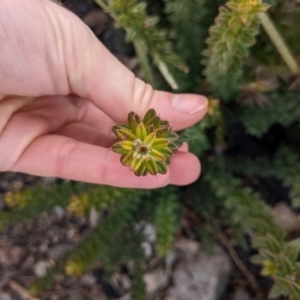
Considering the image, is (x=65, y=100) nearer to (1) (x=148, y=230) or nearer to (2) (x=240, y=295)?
(1) (x=148, y=230)

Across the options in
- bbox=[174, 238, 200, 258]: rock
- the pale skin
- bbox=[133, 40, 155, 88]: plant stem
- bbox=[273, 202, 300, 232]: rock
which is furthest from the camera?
bbox=[174, 238, 200, 258]: rock

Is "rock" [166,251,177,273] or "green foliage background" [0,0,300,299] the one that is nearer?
"green foliage background" [0,0,300,299]

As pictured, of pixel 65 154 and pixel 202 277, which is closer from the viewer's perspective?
pixel 65 154

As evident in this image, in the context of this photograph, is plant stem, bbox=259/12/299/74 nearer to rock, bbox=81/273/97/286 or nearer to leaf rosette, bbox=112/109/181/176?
leaf rosette, bbox=112/109/181/176

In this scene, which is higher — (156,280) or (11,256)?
(156,280)

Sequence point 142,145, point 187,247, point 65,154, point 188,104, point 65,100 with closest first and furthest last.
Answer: point 142,145, point 188,104, point 65,154, point 65,100, point 187,247

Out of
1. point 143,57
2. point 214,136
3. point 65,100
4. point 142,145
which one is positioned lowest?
point 214,136

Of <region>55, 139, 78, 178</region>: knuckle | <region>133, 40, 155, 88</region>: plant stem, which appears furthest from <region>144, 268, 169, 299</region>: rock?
<region>133, 40, 155, 88</region>: plant stem

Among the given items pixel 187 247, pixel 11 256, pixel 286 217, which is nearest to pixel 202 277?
pixel 187 247
